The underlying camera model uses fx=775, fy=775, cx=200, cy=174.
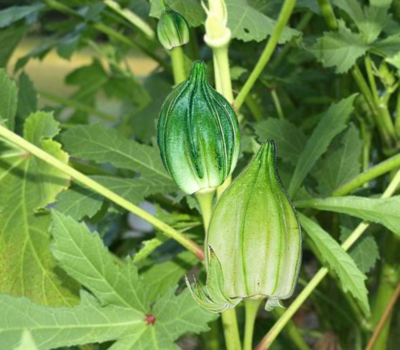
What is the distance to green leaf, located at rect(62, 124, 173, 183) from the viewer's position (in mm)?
653

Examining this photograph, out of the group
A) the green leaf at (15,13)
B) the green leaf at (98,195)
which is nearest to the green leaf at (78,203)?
the green leaf at (98,195)

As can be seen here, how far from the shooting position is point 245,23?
0.57 m

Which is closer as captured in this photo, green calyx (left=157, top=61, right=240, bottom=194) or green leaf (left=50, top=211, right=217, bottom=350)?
green calyx (left=157, top=61, right=240, bottom=194)

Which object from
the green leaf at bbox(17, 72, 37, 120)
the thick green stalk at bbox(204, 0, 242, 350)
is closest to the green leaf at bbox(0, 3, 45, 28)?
the green leaf at bbox(17, 72, 37, 120)

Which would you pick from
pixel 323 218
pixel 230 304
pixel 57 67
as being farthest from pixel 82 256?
pixel 57 67

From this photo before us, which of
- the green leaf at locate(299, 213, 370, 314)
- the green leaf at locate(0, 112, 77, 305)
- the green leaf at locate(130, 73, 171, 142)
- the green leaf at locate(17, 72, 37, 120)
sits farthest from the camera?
the green leaf at locate(130, 73, 171, 142)

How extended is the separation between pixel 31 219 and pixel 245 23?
9.3 inches

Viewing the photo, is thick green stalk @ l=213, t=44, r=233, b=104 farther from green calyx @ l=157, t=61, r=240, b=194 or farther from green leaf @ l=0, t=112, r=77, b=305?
green leaf @ l=0, t=112, r=77, b=305

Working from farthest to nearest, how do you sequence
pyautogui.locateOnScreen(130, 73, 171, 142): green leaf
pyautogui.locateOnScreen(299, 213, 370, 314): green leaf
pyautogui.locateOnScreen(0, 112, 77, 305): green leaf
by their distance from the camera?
1. pyautogui.locateOnScreen(130, 73, 171, 142): green leaf
2. pyautogui.locateOnScreen(0, 112, 77, 305): green leaf
3. pyautogui.locateOnScreen(299, 213, 370, 314): green leaf

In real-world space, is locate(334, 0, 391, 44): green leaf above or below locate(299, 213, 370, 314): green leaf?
above

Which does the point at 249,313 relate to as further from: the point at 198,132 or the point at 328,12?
the point at 328,12

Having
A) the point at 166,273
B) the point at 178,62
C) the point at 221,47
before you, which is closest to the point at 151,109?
the point at 166,273

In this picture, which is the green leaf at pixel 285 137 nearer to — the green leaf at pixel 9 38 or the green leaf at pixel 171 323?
the green leaf at pixel 171 323

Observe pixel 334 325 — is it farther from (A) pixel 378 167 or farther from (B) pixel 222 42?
(B) pixel 222 42
